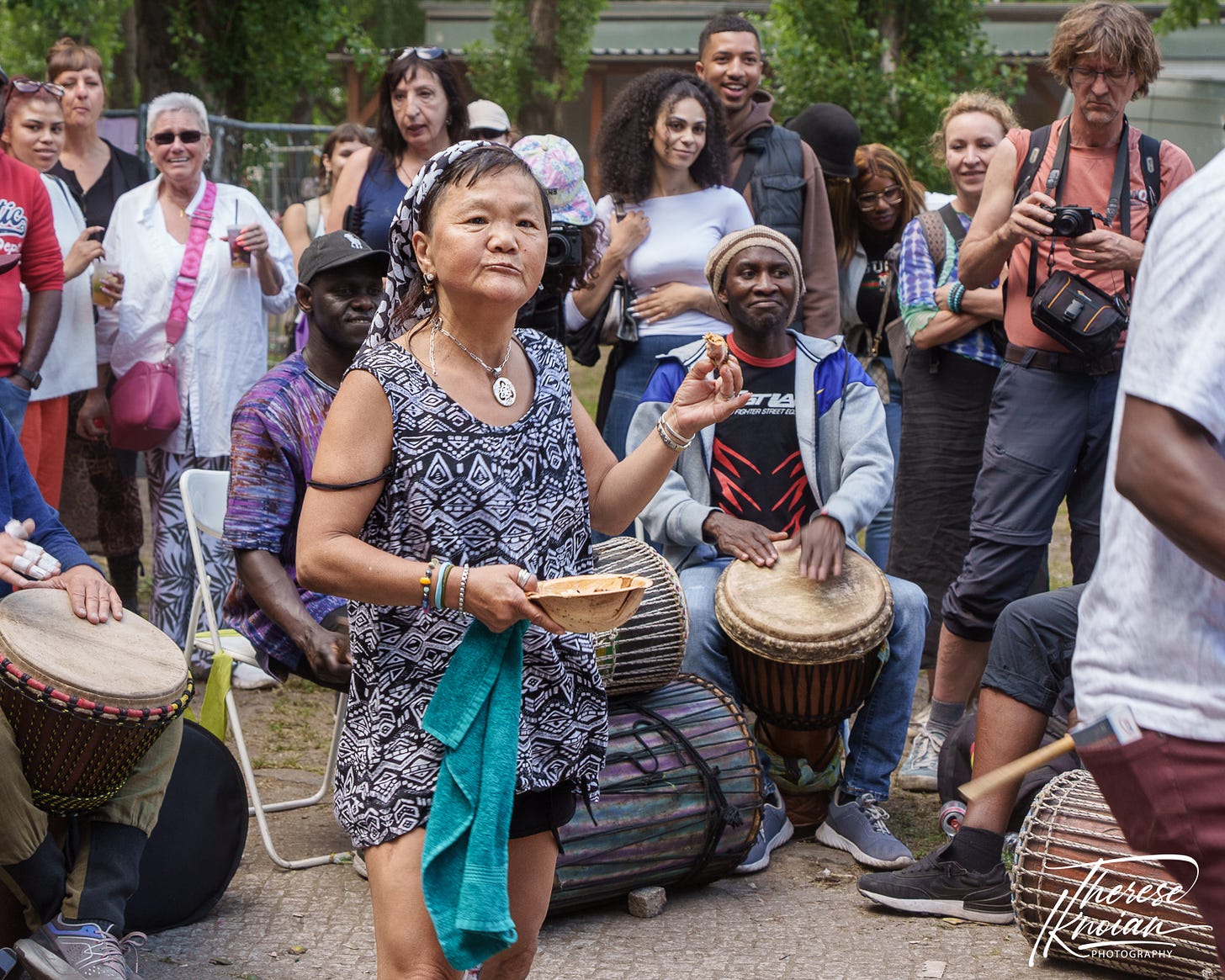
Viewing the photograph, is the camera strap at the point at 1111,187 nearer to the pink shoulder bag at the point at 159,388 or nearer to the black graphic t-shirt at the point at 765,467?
the black graphic t-shirt at the point at 765,467

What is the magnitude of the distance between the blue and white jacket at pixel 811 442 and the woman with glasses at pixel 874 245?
145 cm

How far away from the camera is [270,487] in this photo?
4160 millimetres

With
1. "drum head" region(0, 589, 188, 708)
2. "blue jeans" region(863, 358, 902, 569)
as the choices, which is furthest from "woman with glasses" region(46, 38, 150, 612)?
"blue jeans" region(863, 358, 902, 569)

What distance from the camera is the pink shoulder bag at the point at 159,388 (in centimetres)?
576

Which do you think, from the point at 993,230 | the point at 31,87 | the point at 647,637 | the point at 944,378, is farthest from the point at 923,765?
the point at 31,87

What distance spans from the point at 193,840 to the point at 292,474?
1.04 meters

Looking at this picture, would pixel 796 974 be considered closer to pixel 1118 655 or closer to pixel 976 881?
pixel 976 881

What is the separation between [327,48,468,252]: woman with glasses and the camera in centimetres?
559

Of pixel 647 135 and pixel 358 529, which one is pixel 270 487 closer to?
pixel 358 529

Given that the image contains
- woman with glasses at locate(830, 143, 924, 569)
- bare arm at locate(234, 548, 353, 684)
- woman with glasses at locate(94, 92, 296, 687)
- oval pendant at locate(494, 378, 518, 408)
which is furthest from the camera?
woman with glasses at locate(830, 143, 924, 569)

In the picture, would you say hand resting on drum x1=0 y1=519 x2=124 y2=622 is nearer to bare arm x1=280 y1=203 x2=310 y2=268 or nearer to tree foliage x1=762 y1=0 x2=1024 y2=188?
bare arm x1=280 y1=203 x2=310 y2=268

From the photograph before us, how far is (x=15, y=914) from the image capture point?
11.0ft

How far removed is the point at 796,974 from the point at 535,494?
5.89 ft

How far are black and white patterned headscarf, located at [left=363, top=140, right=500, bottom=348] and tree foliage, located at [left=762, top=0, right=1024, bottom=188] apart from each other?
31.5 feet
